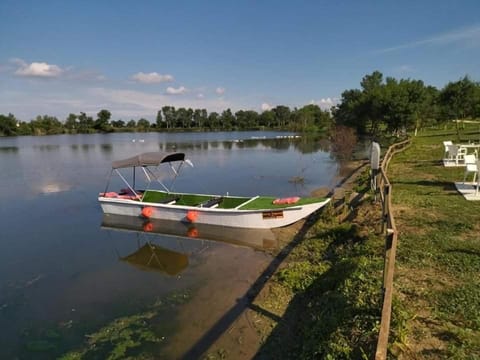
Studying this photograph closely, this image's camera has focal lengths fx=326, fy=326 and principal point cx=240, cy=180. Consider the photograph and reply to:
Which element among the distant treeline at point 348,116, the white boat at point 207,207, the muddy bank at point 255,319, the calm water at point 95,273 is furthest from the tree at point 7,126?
the muddy bank at point 255,319

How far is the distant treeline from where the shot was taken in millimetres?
33781

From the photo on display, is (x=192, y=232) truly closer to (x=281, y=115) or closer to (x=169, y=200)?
(x=169, y=200)

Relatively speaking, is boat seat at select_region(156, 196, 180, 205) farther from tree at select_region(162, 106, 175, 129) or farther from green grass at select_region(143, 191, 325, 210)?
tree at select_region(162, 106, 175, 129)

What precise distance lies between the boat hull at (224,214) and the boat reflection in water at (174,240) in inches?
9.2

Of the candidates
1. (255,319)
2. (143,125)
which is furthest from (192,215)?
(143,125)

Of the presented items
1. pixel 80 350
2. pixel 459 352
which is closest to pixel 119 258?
pixel 80 350

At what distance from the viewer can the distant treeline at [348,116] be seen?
111 feet

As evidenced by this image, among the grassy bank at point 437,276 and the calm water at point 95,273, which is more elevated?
the grassy bank at point 437,276

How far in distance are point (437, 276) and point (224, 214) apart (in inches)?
316

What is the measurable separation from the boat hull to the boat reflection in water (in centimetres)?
23

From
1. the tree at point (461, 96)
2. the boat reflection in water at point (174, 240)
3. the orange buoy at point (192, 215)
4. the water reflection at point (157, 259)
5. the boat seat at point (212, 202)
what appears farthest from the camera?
the tree at point (461, 96)

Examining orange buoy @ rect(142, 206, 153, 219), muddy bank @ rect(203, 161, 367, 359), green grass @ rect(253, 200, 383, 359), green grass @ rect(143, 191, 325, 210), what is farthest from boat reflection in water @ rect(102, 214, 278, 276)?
green grass @ rect(253, 200, 383, 359)

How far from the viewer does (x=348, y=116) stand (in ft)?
206

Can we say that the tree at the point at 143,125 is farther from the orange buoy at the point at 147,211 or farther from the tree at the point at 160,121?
the orange buoy at the point at 147,211
